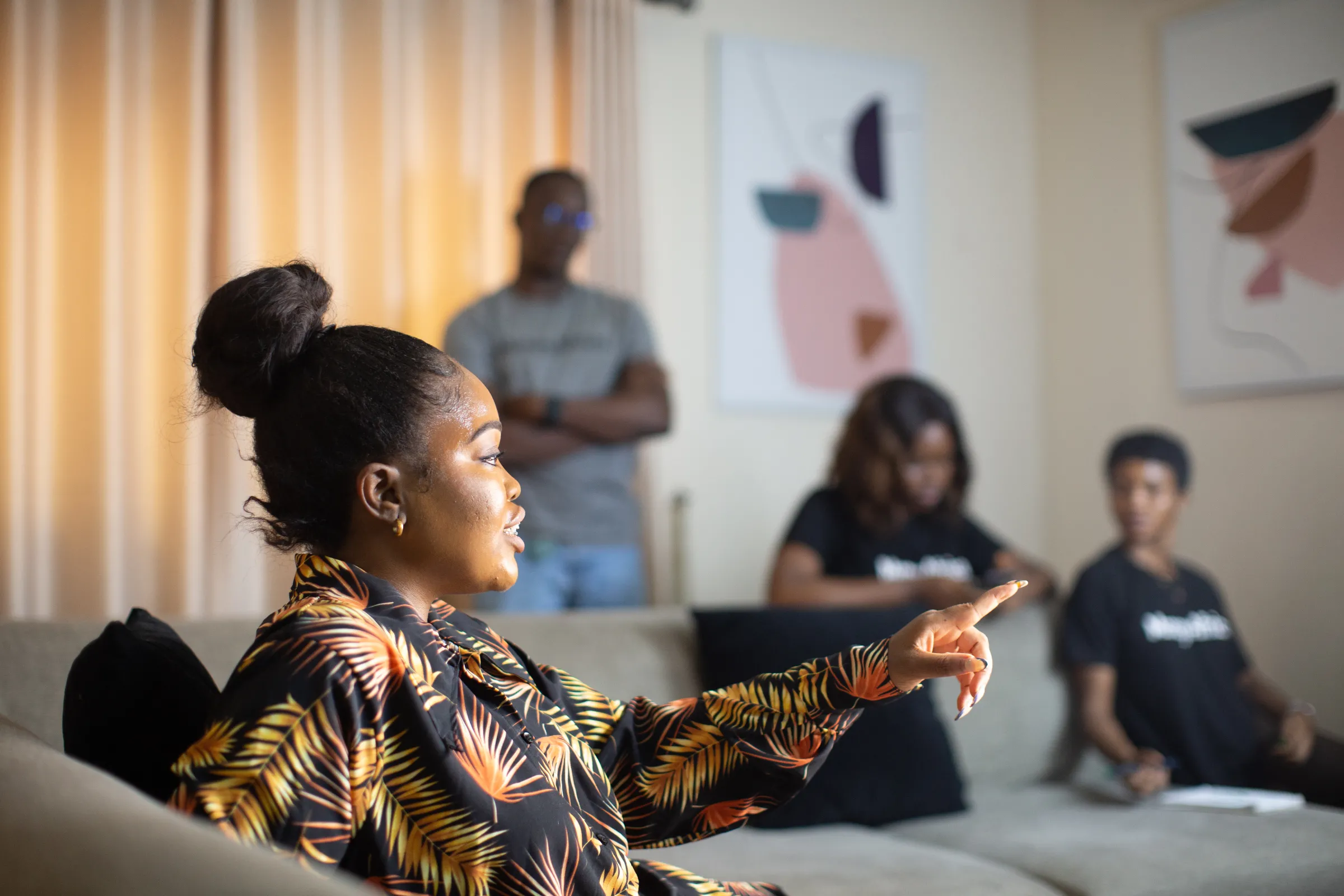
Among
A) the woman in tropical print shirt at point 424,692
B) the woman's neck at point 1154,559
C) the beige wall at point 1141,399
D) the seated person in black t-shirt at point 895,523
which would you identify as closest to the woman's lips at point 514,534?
the woman in tropical print shirt at point 424,692

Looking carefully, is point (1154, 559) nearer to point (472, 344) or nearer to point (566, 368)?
point (566, 368)

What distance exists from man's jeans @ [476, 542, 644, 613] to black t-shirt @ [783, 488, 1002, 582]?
0.44m

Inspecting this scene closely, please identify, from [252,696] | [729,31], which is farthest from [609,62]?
[252,696]

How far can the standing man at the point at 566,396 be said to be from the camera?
286 cm

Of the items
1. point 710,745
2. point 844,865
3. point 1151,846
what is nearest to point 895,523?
point 1151,846

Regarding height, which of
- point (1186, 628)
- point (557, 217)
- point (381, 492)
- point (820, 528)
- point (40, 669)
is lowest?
point (1186, 628)

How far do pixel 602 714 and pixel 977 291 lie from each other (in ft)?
10.2

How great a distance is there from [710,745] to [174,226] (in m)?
2.34

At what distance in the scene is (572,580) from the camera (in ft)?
9.53

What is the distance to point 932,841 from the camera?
212 cm

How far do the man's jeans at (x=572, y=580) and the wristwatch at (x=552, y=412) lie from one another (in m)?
0.29

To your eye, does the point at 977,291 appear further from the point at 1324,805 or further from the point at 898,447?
the point at 1324,805

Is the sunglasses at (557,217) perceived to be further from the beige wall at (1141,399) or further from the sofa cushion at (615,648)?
the beige wall at (1141,399)

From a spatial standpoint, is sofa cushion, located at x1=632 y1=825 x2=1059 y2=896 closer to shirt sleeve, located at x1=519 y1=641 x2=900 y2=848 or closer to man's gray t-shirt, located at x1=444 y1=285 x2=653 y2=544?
shirt sleeve, located at x1=519 y1=641 x2=900 y2=848
